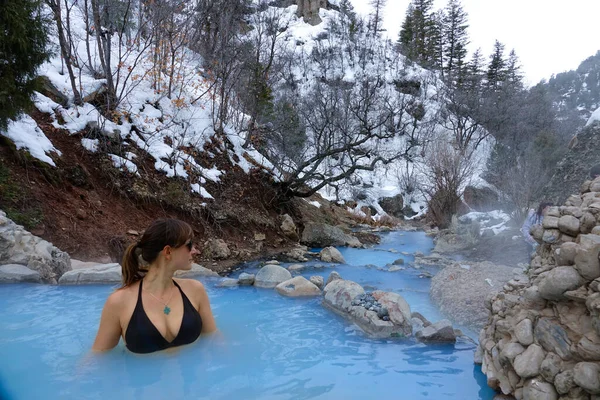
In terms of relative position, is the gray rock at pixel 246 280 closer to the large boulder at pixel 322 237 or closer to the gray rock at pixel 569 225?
the gray rock at pixel 569 225

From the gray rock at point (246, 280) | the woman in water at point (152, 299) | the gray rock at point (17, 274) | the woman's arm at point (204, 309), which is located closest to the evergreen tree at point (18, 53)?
the gray rock at point (17, 274)

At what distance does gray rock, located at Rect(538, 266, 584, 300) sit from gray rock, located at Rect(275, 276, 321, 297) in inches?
125

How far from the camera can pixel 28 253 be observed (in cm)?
470

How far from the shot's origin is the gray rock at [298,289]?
16.1 feet

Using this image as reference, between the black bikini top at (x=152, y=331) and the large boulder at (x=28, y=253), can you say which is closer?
the black bikini top at (x=152, y=331)

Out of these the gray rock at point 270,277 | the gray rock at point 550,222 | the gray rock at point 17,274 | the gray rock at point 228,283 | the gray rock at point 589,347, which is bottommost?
the gray rock at point 228,283

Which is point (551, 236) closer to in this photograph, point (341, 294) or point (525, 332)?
point (525, 332)

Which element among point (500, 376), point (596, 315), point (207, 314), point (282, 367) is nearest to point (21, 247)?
point (207, 314)

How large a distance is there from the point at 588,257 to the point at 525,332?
59 cm

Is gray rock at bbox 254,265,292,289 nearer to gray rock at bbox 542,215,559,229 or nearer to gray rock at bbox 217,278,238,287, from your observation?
gray rock at bbox 217,278,238,287

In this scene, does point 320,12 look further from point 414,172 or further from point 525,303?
point 525,303

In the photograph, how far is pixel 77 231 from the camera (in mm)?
5895

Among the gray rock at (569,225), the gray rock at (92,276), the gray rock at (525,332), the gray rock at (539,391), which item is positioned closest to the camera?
the gray rock at (539,391)

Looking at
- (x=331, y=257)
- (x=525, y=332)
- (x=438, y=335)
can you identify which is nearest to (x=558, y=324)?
(x=525, y=332)
